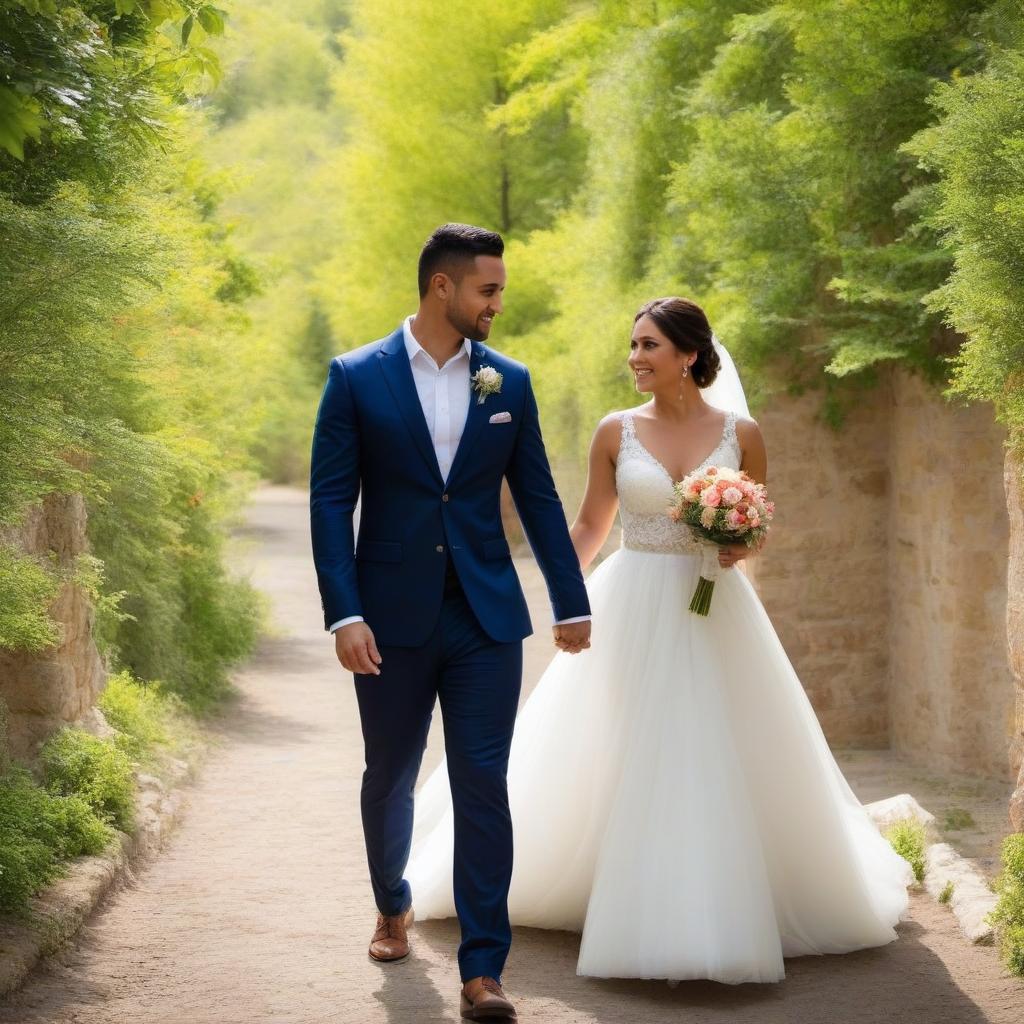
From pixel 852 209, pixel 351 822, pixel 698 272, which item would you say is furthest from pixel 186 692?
pixel 852 209

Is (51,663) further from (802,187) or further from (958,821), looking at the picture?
(802,187)

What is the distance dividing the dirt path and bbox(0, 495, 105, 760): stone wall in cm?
74

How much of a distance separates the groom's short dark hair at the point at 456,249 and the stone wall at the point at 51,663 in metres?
2.36

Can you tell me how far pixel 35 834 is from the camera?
554 cm

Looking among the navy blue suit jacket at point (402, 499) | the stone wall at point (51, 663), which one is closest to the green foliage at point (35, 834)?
the stone wall at point (51, 663)

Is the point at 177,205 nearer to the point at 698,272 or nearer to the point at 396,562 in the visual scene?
the point at 698,272

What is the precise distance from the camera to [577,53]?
14078mm

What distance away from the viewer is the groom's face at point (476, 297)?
434 cm

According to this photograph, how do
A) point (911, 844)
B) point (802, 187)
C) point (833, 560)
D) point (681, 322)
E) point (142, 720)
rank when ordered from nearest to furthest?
point (681, 322) < point (911, 844) < point (142, 720) < point (802, 187) < point (833, 560)

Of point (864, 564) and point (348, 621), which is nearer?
point (348, 621)

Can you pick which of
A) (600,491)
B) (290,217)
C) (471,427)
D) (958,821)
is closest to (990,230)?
(600,491)

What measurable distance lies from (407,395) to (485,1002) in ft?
5.47

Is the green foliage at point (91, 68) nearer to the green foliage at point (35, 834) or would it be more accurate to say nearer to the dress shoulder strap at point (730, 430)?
the dress shoulder strap at point (730, 430)

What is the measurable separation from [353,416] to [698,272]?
6157 millimetres
